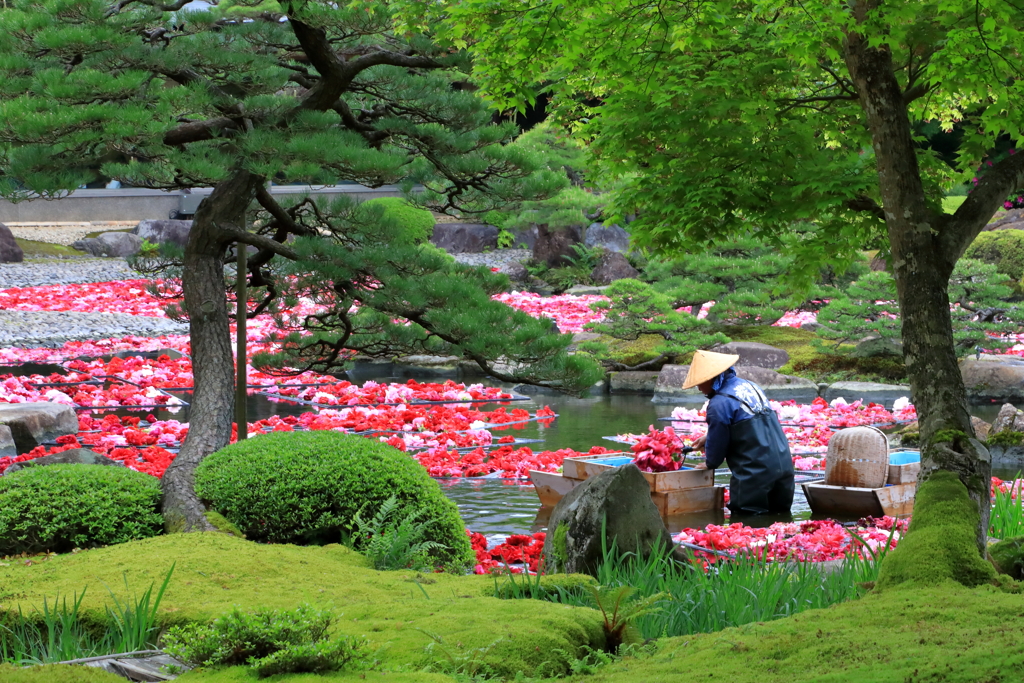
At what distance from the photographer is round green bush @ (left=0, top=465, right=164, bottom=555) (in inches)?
200

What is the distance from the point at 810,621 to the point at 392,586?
6.79ft

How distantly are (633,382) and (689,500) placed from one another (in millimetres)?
9122

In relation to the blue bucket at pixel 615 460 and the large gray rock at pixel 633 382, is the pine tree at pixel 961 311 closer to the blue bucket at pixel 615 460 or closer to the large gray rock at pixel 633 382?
the large gray rock at pixel 633 382

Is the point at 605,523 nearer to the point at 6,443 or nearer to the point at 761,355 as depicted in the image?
the point at 6,443

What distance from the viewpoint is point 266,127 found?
5871mm

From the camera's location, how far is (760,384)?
1457cm

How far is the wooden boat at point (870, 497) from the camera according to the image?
642 cm

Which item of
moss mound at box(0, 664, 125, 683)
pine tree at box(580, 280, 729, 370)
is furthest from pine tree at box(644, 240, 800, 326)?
moss mound at box(0, 664, 125, 683)

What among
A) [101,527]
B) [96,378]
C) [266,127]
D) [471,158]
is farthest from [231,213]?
[96,378]

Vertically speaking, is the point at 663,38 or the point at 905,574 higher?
the point at 663,38

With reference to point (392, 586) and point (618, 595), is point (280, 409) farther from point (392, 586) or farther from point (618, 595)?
point (618, 595)

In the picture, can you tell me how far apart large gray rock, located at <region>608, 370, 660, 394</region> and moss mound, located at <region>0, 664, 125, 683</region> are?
13436mm

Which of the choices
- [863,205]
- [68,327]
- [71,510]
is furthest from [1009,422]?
[68,327]

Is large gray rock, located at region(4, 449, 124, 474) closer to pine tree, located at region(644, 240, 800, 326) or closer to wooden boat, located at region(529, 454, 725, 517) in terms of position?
wooden boat, located at region(529, 454, 725, 517)
